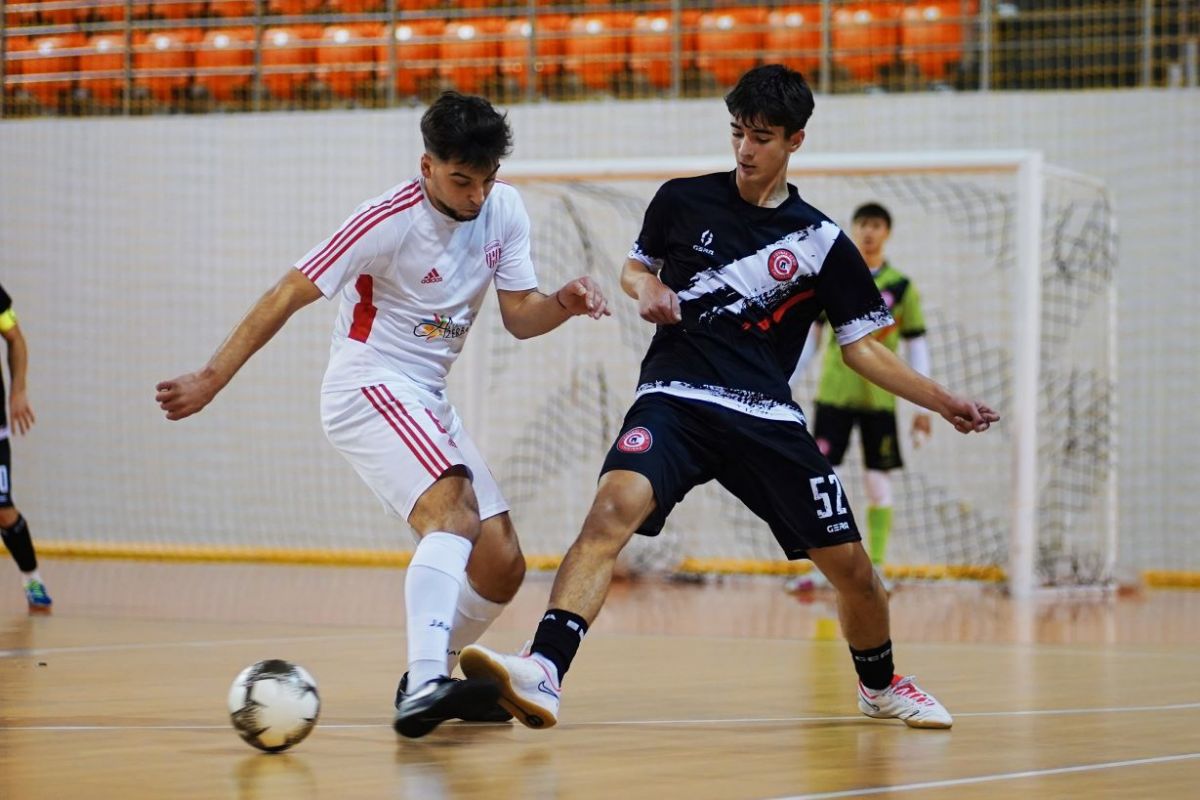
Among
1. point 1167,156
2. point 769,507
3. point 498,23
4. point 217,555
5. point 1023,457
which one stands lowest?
point 217,555

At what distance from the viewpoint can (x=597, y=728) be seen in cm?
470

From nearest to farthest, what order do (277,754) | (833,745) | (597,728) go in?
(277,754) < (833,745) < (597,728)

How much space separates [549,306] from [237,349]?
0.96 metres

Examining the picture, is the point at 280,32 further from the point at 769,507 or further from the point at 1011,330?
the point at 769,507

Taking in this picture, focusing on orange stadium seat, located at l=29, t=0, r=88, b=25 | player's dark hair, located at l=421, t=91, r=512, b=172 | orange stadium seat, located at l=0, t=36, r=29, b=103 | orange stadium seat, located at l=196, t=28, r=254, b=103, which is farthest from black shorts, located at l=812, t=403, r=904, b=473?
orange stadium seat, located at l=29, t=0, r=88, b=25

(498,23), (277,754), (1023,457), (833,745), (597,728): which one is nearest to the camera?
(277,754)

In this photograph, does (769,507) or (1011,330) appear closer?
(769,507)

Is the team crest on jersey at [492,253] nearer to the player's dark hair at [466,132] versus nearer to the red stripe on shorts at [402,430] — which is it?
the player's dark hair at [466,132]

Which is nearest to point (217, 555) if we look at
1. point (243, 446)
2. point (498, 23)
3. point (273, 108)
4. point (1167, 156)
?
point (243, 446)

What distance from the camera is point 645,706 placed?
206 inches

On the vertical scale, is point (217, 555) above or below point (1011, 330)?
below

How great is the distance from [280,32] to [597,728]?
1101 centimetres

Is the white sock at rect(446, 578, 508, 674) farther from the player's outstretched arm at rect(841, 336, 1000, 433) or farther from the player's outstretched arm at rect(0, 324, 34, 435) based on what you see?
the player's outstretched arm at rect(0, 324, 34, 435)

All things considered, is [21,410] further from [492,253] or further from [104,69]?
[104,69]
